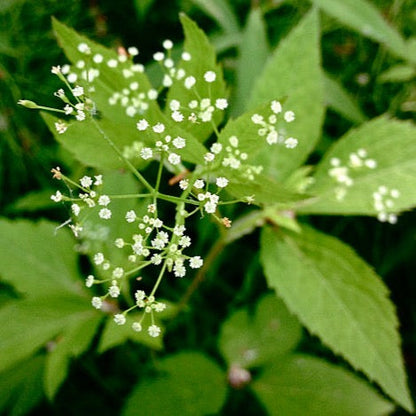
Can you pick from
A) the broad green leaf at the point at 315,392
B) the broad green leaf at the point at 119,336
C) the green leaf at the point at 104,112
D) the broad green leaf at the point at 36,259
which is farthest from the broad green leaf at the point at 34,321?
the broad green leaf at the point at 315,392

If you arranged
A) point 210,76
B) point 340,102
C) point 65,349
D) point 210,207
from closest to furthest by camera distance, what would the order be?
point 210,207
point 210,76
point 65,349
point 340,102

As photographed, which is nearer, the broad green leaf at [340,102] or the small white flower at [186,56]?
the small white flower at [186,56]

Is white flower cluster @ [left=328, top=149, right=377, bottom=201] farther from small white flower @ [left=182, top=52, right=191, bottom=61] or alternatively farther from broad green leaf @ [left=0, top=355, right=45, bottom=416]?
broad green leaf @ [left=0, top=355, right=45, bottom=416]

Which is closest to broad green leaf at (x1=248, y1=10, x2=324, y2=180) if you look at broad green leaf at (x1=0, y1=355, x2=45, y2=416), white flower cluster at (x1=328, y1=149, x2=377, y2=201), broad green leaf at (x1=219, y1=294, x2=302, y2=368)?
white flower cluster at (x1=328, y1=149, x2=377, y2=201)

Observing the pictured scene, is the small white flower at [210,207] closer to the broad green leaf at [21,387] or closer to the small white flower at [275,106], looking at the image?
the small white flower at [275,106]

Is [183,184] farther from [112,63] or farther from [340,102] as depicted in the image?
[340,102]

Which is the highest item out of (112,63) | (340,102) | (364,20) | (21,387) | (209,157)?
(112,63)

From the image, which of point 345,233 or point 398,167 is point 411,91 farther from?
point 398,167

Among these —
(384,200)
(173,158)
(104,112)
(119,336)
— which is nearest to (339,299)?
Answer: (384,200)
